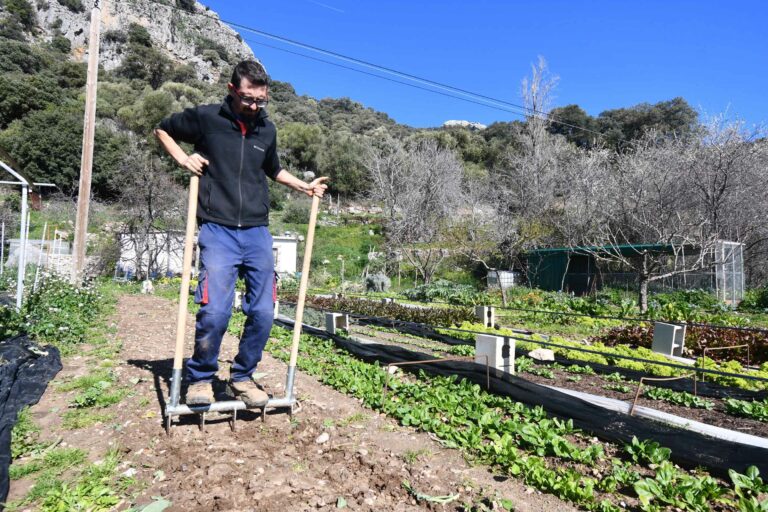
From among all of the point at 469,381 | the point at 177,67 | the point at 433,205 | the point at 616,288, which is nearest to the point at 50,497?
the point at 469,381

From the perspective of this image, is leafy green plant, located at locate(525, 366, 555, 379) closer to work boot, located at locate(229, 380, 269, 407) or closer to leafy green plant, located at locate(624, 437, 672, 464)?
leafy green plant, located at locate(624, 437, 672, 464)

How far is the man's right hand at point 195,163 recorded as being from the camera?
2719 millimetres

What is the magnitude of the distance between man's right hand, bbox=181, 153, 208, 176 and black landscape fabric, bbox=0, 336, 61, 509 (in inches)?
67.2

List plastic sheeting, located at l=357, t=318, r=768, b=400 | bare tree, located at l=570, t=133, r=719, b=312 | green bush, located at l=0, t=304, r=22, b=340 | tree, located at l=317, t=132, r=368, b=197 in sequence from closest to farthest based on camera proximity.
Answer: plastic sheeting, located at l=357, t=318, r=768, b=400
green bush, located at l=0, t=304, r=22, b=340
bare tree, located at l=570, t=133, r=719, b=312
tree, located at l=317, t=132, r=368, b=197

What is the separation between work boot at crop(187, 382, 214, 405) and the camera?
8.58ft

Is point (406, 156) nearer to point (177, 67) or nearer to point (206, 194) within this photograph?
point (206, 194)

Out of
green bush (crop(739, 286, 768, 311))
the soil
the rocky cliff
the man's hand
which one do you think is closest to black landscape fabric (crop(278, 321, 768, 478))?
the soil

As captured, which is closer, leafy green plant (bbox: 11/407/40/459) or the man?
leafy green plant (bbox: 11/407/40/459)

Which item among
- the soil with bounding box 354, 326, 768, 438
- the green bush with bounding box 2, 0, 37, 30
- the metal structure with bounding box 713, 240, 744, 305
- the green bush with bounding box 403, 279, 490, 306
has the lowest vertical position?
the soil with bounding box 354, 326, 768, 438

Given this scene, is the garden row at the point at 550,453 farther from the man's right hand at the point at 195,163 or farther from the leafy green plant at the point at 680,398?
the man's right hand at the point at 195,163

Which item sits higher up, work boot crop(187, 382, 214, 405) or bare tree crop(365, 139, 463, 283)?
bare tree crop(365, 139, 463, 283)

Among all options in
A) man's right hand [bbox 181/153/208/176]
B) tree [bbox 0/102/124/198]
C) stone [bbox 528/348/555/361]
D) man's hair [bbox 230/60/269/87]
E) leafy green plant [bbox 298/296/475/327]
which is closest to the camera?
man's right hand [bbox 181/153/208/176]

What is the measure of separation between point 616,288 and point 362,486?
669 inches

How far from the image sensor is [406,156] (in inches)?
1158
